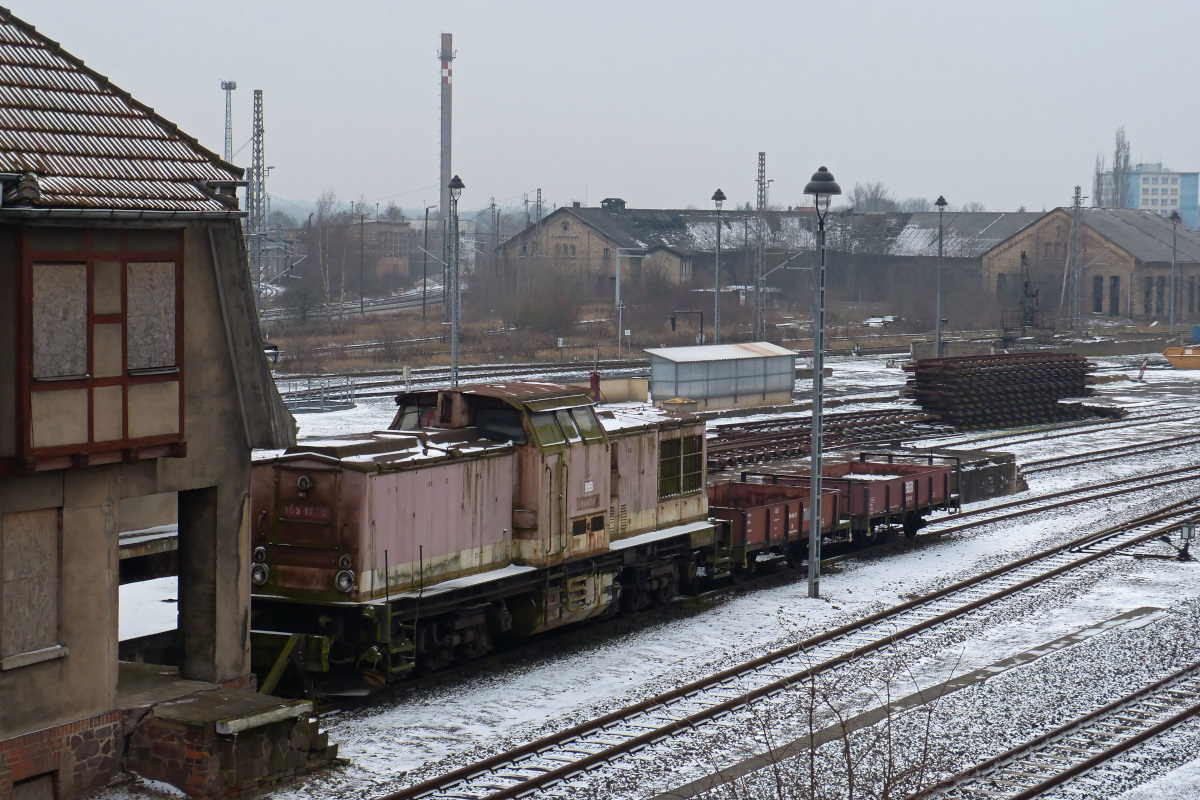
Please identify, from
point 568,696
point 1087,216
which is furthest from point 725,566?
point 1087,216

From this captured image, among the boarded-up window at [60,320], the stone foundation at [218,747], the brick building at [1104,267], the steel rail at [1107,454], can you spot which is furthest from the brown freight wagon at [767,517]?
the brick building at [1104,267]

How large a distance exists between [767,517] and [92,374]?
40.0ft

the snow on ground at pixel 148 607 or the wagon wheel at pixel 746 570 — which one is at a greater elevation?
the snow on ground at pixel 148 607

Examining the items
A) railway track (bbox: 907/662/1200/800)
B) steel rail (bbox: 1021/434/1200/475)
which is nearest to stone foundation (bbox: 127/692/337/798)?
railway track (bbox: 907/662/1200/800)

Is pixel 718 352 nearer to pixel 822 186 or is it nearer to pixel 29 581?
pixel 822 186

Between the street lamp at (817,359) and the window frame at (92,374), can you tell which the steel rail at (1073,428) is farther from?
the window frame at (92,374)

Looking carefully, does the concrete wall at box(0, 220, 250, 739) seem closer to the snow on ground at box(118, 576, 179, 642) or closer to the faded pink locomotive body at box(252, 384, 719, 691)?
the faded pink locomotive body at box(252, 384, 719, 691)

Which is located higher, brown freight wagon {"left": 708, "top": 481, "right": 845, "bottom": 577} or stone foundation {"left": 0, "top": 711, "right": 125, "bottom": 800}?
brown freight wagon {"left": 708, "top": 481, "right": 845, "bottom": 577}

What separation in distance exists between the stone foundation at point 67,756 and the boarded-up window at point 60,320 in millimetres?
3163

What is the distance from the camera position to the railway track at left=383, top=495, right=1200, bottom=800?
502 inches

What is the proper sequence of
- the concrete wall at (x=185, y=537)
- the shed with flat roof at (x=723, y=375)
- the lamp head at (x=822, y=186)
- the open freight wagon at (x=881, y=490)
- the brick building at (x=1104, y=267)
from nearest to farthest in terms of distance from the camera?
the concrete wall at (x=185, y=537) < the lamp head at (x=822, y=186) < the open freight wagon at (x=881, y=490) < the shed with flat roof at (x=723, y=375) < the brick building at (x=1104, y=267)

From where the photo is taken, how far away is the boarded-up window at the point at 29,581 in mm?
11422

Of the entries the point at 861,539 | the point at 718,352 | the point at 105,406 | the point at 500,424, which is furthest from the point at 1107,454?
the point at 105,406

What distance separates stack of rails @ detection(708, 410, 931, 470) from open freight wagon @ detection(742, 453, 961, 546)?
4553mm
